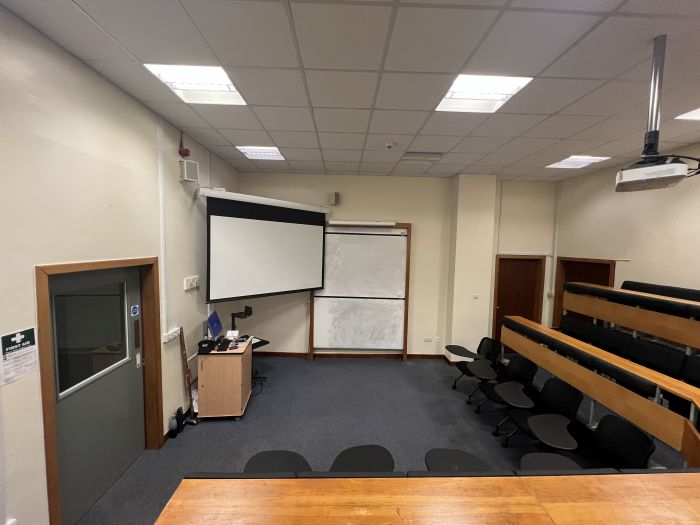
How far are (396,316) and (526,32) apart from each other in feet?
13.1

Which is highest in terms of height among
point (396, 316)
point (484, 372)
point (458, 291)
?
point (458, 291)

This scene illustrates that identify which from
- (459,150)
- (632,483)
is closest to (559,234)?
(459,150)

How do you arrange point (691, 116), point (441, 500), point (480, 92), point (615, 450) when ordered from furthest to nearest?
1. point (691, 116)
2. point (480, 92)
3. point (615, 450)
4. point (441, 500)

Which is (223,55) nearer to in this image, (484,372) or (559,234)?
(484,372)

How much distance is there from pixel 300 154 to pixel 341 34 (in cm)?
225

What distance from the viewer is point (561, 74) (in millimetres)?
1840

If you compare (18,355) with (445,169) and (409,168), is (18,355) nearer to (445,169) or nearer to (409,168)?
(409,168)

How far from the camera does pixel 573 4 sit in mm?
1320

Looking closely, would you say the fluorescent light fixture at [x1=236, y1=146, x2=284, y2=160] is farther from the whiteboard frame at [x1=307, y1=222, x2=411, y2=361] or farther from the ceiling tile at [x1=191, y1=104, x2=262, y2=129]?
the whiteboard frame at [x1=307, y1=222, x2=411, y2=361]

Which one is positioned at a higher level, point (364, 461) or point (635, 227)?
point (635, 227)

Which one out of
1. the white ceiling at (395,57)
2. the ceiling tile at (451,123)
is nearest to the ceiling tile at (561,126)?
the white ceiling at (395,57)

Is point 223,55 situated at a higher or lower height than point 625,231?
higher

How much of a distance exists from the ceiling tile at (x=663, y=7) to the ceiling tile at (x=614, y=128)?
4.38 feet

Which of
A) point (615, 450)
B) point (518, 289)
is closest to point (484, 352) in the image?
point (518, 289)
